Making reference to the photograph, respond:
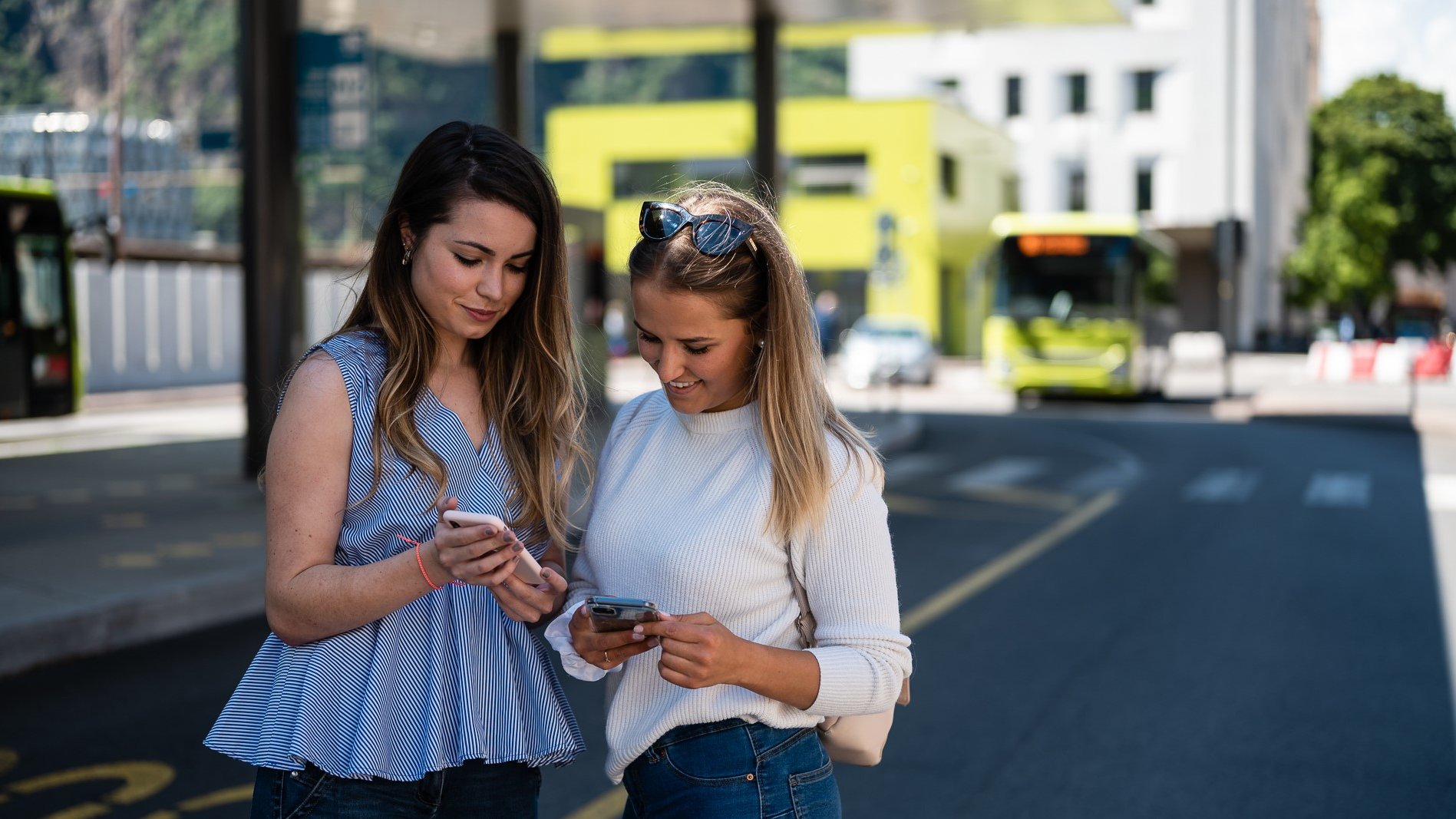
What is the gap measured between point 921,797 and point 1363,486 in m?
11.1

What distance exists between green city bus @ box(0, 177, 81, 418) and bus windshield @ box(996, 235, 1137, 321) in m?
15.9

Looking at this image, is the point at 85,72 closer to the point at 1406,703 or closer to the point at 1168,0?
the point at 1406,703

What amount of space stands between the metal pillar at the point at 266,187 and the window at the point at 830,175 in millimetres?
36457

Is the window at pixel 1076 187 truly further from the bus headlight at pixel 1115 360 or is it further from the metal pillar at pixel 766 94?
the metal pillar at pixel 766 94

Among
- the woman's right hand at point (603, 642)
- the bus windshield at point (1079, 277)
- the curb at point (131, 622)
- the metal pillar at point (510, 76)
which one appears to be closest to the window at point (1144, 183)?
the bus windshield at point (1079, 277)

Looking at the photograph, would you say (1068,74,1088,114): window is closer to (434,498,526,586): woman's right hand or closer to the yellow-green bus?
the yellow-green bus

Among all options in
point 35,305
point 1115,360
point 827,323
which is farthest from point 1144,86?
point 35,305

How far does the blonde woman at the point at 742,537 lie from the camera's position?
2.18 meters

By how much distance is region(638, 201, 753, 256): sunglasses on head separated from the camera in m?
2.19

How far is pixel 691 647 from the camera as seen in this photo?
1.98 meters

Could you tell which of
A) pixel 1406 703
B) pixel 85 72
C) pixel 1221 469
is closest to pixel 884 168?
pixel 85 72

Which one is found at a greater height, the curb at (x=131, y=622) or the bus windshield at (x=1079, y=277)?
the bus windshield at (x=1079, y=277)

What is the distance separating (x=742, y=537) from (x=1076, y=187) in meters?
59.4

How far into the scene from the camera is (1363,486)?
570 inches
